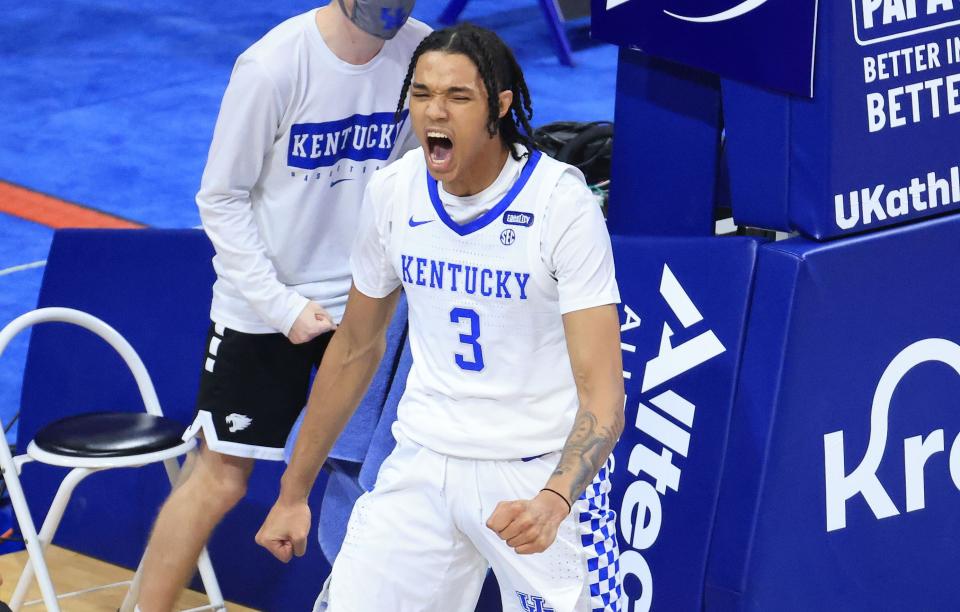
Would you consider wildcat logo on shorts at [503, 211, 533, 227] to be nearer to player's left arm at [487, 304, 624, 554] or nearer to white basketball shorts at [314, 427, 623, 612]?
player's left arm at [487, 304, 624, 554]

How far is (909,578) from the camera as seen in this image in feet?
13.4

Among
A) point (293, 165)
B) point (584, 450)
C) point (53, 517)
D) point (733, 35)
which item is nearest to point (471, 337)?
point (584, 450)

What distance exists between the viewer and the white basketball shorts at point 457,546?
10.4 feet

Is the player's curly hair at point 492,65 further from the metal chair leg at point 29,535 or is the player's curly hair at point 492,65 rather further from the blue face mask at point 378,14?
the metal chair leg at point 29,535

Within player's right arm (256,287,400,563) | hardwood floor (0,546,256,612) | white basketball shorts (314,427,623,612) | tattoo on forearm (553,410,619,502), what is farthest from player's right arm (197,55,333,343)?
hardwood floor (0,546,256,612)

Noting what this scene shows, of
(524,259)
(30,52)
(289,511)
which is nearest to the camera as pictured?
(524,259)

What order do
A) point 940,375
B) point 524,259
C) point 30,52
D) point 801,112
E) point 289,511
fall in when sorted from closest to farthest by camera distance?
point 524,259
point 289,511
point 801,112
point 940,375
point 30,52

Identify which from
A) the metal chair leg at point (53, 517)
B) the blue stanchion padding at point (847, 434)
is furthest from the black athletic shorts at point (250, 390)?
the blue stanchion padding at point (847, 434)

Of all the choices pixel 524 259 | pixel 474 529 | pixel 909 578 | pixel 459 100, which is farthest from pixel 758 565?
pixel 459 100

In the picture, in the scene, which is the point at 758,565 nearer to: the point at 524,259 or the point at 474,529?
the point at 474,529

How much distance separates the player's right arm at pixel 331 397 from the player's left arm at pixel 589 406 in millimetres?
537

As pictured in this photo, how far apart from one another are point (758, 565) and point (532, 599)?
782 mm

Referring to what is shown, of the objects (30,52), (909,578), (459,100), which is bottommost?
(909,578)

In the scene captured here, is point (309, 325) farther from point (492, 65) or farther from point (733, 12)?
point (733, 12)
